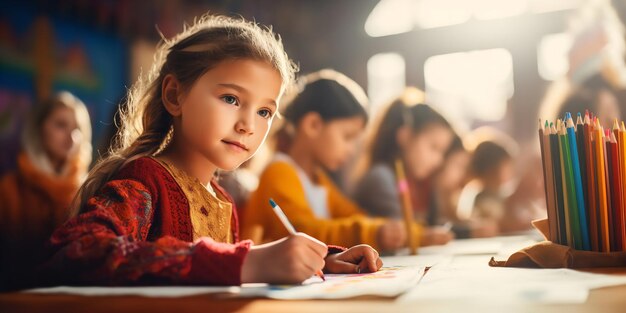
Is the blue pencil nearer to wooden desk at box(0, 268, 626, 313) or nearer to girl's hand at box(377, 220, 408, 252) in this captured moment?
wooden desk at box(0, 268, 626, 313)

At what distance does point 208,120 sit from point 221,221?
0.13 m

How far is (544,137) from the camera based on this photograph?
0.47m

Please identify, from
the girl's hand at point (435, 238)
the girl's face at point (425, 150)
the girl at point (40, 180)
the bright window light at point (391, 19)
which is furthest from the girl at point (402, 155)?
the bright window light at point (391, 19)

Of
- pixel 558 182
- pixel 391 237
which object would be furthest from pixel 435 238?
pixel 558 182

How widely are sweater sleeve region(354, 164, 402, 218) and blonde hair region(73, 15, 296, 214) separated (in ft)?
2.57

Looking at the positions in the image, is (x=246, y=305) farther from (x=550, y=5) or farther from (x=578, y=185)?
(x=550, y=5)

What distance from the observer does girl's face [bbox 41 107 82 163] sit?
1793mm

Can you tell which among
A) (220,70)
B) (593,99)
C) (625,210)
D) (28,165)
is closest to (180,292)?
(220,70)

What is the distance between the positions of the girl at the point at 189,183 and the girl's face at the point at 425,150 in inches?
34.8

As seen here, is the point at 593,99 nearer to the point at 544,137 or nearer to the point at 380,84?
the point at 544,137

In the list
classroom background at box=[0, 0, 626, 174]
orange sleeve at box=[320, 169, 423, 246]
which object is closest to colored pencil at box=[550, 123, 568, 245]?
orange sleeve at box=[320, 169, 423, 246]

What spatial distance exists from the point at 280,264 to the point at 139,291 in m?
0.09

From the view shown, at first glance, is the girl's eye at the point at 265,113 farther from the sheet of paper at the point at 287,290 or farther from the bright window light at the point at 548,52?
the bright window light at the point at 548,52

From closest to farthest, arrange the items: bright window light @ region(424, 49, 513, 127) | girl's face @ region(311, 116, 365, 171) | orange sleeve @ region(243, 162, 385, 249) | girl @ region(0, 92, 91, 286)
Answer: orange sleeve @ region(243, 162, 385, 249) → girl's face @ region(311, 116, 365, 171) → girl @ region(0, 92, 91, 286) → bright window light @ region(424, 49, 513, 127)
